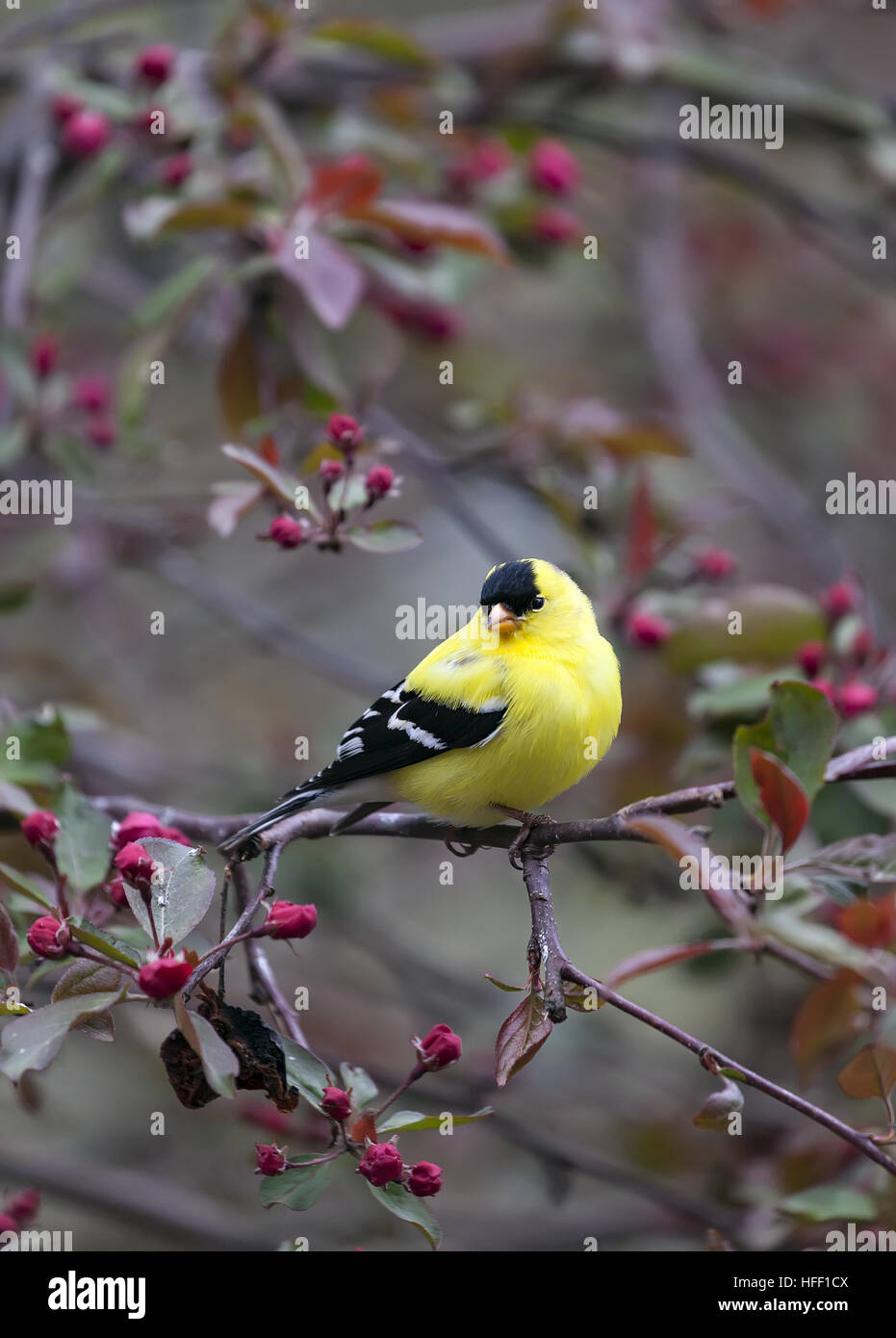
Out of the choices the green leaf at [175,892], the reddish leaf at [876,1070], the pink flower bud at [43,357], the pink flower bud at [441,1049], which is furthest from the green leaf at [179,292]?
the reddish leaf at [876,1070]

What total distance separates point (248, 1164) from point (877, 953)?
9.71ft

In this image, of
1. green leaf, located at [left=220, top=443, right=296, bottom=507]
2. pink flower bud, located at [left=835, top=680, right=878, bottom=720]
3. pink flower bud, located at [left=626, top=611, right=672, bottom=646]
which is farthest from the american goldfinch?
green leaf, located at [left=220, top=443, right=296, bottom=507]

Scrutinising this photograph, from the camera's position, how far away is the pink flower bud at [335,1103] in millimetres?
1845

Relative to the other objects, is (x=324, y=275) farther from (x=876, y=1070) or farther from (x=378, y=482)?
(x=876, y=1070)

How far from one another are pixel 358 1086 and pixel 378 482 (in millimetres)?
1043

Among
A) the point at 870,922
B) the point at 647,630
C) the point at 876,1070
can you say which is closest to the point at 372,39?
the point at 647,630

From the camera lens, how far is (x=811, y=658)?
284cm

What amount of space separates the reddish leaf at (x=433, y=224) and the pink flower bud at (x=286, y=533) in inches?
44.0

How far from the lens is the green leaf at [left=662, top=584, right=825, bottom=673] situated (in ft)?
10.0

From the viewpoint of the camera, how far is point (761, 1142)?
4.00 metres

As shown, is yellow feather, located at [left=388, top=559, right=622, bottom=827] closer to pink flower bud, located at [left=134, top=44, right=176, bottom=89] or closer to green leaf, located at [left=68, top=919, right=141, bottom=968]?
green leaf, located at [left=68, top=919, right=141, bottom=968]

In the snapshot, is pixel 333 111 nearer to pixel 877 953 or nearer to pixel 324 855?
pixel 324 855

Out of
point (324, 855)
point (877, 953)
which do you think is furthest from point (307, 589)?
point (877, 953)

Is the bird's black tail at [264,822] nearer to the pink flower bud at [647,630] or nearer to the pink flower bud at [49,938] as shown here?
the pink flower bud at [49,938]
